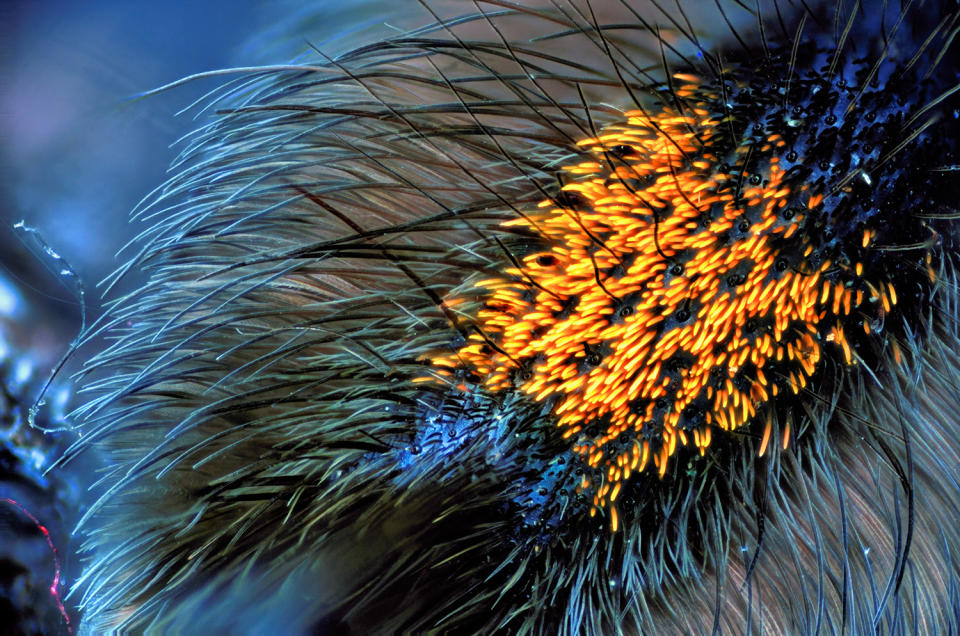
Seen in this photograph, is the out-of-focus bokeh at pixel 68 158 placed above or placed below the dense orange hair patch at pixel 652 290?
above

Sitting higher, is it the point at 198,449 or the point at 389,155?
the point at 389,155

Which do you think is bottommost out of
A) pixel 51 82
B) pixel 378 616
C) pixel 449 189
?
pixel 378 616

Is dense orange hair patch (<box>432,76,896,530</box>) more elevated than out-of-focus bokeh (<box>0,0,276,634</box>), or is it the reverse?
out-of-focus bokeh (<box>0,0,276,634</box>)

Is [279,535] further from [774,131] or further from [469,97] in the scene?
[774,131]

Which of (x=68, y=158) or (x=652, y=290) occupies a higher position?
(x=68, y=158)

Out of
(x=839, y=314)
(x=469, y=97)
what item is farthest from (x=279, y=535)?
(x=839, y=314)

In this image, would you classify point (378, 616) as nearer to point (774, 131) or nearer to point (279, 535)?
point (279, 535)

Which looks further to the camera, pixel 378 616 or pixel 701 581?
pixel 701 581
